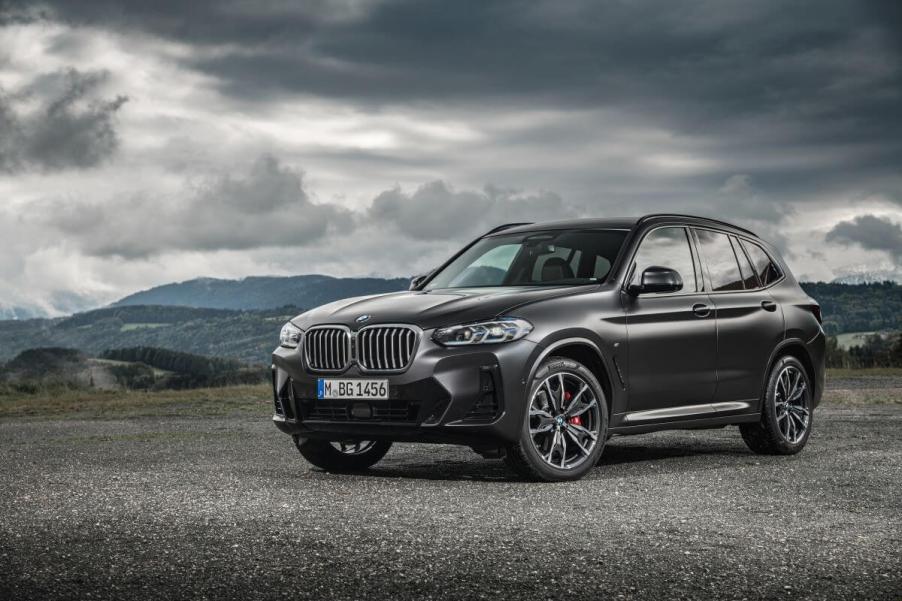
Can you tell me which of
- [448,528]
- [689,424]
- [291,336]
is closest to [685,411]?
[689,424]

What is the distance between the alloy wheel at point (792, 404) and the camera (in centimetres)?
1030

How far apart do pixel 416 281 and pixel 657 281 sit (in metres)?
2.20

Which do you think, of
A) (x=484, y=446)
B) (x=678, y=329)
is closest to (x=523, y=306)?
(x=484, y=446)

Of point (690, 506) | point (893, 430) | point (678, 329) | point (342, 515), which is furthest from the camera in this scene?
point (893, 430)

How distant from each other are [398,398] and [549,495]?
1221 mm

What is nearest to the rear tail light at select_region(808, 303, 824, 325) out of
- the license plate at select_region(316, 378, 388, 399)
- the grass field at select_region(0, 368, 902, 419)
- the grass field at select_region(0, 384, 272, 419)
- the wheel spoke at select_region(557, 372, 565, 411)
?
the wheel spoke at select_region(557, 372, 565, 411)

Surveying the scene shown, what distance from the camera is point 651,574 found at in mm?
5086

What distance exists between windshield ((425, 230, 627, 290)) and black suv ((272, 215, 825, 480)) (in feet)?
0.06

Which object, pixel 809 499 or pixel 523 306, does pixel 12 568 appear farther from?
pixel 809 499

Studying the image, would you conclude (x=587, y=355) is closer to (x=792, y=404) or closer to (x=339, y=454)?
(x=339, y=454)

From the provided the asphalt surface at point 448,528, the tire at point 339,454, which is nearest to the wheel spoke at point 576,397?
the asphalt surface at point 448,528

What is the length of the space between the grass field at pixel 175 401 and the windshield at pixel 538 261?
351 inches

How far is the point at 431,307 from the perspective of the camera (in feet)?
26.6

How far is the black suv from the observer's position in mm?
7809
